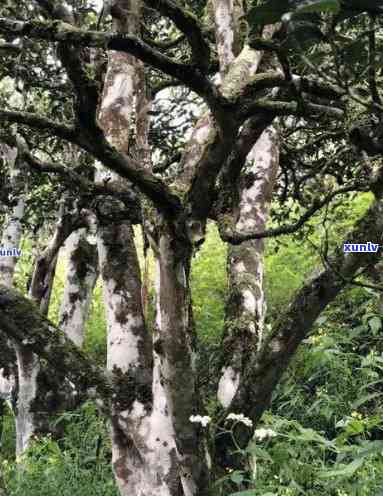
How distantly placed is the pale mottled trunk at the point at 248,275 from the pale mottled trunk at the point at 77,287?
275 cm

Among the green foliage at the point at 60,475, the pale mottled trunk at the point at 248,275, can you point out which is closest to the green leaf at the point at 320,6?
the pale mottled trunk at the point at 248,275

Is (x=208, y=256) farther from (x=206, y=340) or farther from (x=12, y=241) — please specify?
(x=12, y=241)

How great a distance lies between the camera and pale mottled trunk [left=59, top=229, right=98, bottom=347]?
269 inches

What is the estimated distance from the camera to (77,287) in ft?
22.5

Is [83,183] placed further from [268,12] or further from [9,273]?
[9,273]

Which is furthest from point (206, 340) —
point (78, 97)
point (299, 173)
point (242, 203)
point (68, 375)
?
point (78, 97)

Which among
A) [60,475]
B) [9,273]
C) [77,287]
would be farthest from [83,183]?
[9,273]

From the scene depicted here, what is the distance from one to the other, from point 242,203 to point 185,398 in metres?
1.69

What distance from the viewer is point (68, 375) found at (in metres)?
3.70

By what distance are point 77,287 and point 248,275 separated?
306cm

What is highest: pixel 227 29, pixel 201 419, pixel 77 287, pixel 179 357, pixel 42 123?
pixel 227 29

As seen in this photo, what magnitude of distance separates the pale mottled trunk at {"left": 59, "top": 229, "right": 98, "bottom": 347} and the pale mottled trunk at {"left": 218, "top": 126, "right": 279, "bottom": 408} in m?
2.75

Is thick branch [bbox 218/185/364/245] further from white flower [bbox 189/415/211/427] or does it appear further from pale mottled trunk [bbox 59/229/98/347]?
pale mottled trunk [bbox 59/229/98/347]

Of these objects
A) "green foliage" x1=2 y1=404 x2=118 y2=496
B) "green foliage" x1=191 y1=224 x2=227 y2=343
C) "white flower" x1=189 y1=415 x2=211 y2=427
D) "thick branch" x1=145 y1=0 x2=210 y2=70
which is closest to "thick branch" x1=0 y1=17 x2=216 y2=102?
"thick branch" x1=145 y1=0 x2=210 y2=70
